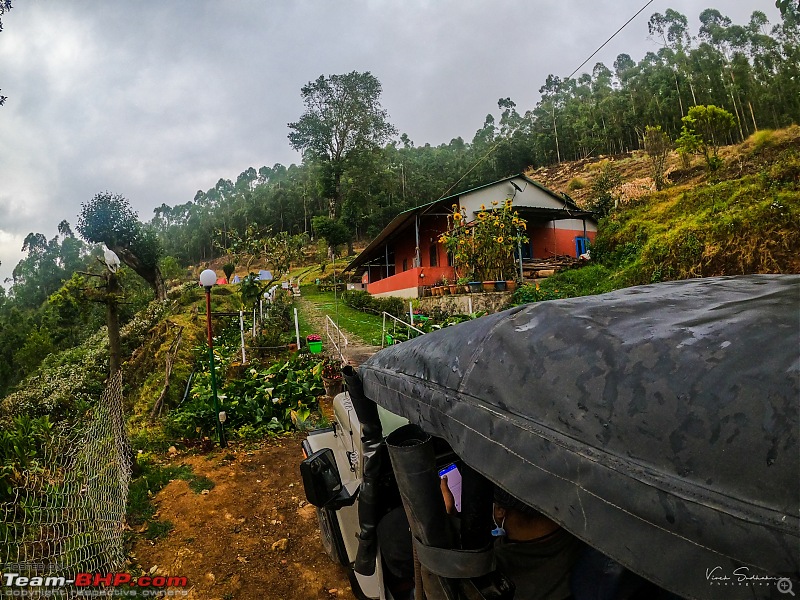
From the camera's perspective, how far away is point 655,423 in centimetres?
91

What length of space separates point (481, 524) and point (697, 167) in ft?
111

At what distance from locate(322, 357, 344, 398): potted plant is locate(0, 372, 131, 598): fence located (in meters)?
4.04

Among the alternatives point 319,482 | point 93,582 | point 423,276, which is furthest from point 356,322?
point 319,482

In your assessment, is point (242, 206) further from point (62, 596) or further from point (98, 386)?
point (62, 596)

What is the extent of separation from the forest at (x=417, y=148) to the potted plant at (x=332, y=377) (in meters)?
17.1

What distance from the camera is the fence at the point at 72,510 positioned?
10.6 feet

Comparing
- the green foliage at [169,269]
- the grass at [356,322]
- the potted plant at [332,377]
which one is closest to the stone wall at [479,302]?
the grass at [356,322]

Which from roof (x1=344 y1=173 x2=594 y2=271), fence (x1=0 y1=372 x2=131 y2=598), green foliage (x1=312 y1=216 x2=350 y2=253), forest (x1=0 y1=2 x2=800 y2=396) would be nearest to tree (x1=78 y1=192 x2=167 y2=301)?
forest (x1=0 y1=2 x2=800 y2=396)

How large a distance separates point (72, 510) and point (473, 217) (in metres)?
17.3

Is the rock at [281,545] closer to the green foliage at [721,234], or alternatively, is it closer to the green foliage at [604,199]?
the green foliage at [721,234]

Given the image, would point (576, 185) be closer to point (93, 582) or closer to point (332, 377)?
point (332, 377)

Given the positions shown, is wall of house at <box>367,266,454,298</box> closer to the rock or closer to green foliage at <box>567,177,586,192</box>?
the rock

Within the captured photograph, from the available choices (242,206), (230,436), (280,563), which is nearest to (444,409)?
(280,563)

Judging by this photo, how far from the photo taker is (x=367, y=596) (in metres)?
2.72
